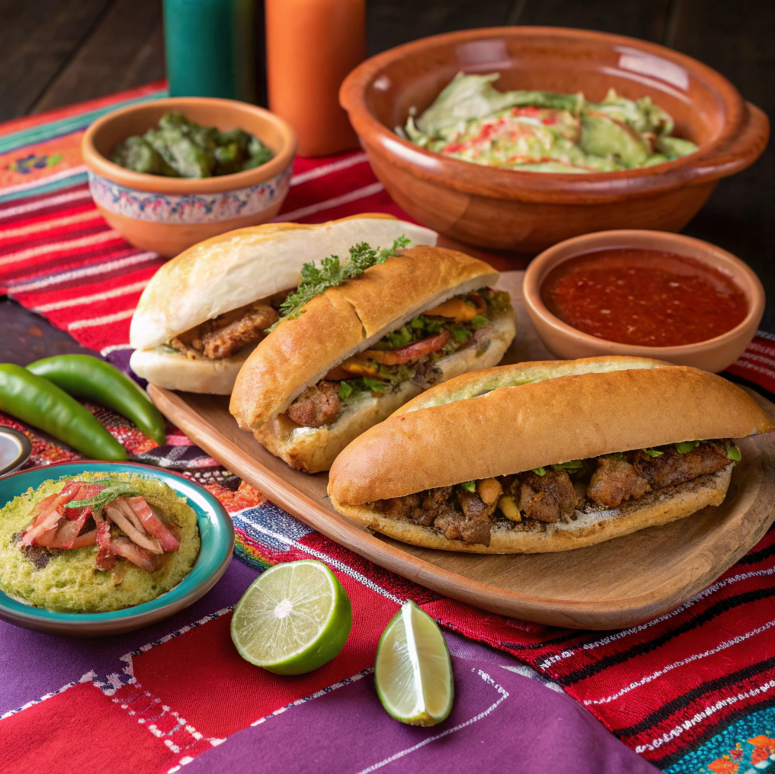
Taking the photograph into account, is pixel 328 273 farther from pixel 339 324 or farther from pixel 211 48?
pixel 211 48

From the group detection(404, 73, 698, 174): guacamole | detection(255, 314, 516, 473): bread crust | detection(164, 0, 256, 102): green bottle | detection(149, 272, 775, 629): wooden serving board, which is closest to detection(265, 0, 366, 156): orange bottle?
detection(164, 0, 256, 102): green bottle

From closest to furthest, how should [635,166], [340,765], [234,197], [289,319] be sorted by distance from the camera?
[340,765] → [289,319] → [234,197] → [635,166]

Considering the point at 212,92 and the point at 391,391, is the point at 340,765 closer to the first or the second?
the point at 391,391

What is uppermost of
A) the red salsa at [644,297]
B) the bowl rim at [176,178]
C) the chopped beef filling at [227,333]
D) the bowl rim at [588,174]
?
the bowl rim at [588,174]

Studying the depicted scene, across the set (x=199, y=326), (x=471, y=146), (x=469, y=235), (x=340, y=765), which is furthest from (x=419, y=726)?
(x=471, y=146)

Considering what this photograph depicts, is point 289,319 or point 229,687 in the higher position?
point 289,319

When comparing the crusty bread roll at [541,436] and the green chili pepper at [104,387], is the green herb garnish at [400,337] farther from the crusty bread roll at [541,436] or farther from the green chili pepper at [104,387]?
the green chili pepper at [104,387]

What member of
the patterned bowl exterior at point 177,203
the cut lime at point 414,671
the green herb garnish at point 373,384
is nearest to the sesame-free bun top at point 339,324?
the green herb garnish at point 373,384
